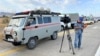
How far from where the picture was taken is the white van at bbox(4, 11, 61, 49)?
9391mm

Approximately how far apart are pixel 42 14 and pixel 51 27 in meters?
1.56

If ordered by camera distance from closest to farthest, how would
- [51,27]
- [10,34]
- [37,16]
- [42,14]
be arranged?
1. [10,34]
2. [37,16]
3. [42,14]
4. [51,27]

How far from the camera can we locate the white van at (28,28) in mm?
9391

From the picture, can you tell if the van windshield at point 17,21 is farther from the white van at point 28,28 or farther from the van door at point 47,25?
the van door at point 47,25

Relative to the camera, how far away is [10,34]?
380 inches

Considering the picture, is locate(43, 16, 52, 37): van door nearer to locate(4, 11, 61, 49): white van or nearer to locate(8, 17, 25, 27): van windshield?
locate(4, 11, 61, 49): white van

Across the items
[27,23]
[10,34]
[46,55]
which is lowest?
[46,55]

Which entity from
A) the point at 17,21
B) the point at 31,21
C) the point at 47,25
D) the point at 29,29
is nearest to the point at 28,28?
the point at 29,29

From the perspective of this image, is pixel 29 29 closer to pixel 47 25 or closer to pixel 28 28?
pixel 28 28

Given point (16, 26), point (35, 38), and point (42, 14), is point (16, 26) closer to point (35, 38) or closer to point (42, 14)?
point (35, 38)

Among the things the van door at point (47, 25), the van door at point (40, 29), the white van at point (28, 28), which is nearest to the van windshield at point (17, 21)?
the white van at point (28, 28)

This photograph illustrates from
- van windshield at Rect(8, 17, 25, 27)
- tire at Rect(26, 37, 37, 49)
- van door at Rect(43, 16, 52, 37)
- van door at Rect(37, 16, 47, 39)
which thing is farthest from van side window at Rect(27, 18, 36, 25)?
van door at Rect(43, 16, 52, 37)

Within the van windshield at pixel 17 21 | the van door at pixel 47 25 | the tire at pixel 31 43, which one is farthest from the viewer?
the van door at pixel 47 25

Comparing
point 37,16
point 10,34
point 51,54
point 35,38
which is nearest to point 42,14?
point 37,16
